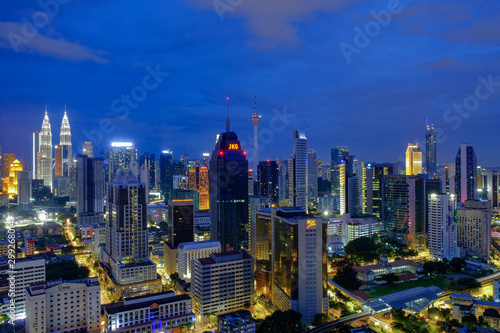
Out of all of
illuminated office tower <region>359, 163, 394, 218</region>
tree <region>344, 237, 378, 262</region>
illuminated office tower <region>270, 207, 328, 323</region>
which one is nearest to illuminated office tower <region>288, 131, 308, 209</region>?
illuminated office tower <region>359, 163, 394, 218</region>

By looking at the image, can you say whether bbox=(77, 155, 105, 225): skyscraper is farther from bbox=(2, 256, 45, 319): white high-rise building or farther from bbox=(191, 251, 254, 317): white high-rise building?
bbox=(191, 251, 254, 317): white high-rise building

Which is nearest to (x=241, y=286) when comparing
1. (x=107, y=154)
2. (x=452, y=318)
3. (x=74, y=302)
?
(x=74, y=302)

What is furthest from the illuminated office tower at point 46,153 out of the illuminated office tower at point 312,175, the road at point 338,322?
the road at point 338,322

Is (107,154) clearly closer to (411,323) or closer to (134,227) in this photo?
(134,227)

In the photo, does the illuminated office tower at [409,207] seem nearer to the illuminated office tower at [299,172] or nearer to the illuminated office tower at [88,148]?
the illuminated office tower at [299,172]

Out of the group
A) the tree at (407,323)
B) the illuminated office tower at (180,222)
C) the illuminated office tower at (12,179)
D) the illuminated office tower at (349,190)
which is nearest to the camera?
the tree at (407,323)

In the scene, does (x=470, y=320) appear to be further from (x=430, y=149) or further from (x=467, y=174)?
(x=430, y=149)
